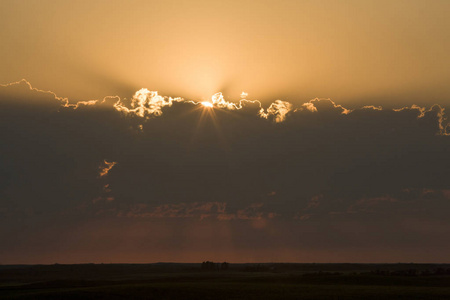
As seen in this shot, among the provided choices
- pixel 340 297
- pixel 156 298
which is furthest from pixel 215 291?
pixel 340 297

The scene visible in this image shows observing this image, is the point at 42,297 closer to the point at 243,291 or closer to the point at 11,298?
the point at 11,298

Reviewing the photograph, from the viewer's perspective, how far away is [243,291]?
99.7m

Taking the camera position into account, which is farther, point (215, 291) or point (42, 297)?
point (215, 291)

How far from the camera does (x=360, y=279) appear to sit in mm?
131625

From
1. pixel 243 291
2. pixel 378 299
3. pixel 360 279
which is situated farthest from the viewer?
pixel 360 279

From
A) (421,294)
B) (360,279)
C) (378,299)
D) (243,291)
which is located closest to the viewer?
(378,299)

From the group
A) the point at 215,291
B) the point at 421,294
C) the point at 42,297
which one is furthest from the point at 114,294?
the point at 421,294

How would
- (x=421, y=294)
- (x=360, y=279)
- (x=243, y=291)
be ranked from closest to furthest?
(x=421, y=294)
(x=243, y=291)
(x=360, y=279)

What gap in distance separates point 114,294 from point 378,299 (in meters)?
43.2

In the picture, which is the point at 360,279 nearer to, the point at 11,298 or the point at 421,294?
the point at 421,294

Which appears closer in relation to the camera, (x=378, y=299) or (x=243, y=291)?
(x=378, y=299)

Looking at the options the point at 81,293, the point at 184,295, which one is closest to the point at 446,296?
the point at 184,295

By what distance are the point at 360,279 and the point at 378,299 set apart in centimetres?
4746

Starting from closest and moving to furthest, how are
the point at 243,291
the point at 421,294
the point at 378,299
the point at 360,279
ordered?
the point at 378,299
the point at 421,294
the point at 243,291
the point at 360,279
